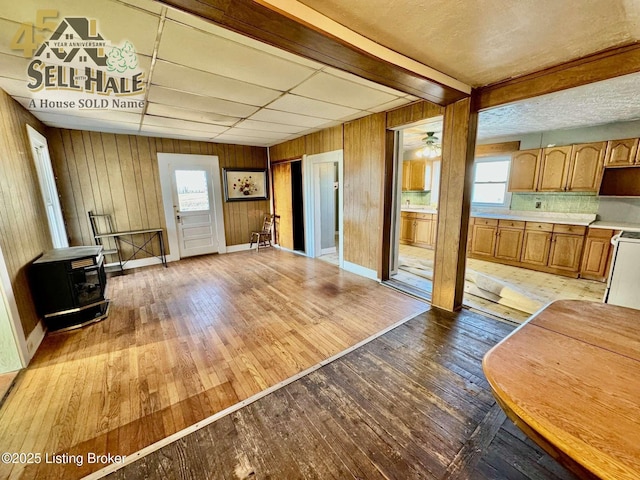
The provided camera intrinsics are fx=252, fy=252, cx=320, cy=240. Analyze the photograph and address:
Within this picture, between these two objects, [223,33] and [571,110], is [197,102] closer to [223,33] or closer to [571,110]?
[223,33]

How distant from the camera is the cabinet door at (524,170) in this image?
4509 millimetres

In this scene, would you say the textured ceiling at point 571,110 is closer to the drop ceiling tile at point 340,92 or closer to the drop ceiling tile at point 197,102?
the drop ceiling tile at point 340,92

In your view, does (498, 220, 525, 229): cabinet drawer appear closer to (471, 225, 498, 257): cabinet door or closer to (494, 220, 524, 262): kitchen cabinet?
(494, 220, 524, 262): kitchen cabinet

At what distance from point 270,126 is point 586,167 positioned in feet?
16.6

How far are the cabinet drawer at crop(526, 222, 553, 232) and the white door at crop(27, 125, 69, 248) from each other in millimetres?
7360

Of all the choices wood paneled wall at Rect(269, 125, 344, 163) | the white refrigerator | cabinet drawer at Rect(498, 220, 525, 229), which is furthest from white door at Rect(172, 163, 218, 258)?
the white refrigerator

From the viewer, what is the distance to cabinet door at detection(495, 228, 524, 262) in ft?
14.9

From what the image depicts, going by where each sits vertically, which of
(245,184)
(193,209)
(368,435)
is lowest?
(368,435)

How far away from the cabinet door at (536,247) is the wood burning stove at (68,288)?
6380 mm

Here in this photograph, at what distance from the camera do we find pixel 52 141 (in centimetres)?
397

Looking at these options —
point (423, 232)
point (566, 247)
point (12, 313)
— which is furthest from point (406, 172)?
point (12, 313)

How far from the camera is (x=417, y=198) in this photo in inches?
265

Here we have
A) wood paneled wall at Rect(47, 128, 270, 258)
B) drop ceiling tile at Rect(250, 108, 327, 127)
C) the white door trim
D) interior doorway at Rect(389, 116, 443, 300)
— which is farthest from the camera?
wood paneled wall at Rect(47, 128, 270, 258)

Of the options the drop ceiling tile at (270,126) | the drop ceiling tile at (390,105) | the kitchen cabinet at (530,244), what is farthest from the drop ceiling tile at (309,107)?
the kitchen cabinet at (530,244)
